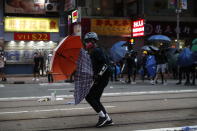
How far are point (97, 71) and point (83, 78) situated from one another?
33 cm

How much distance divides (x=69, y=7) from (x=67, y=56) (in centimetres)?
1790

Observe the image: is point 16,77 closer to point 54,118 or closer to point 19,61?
point 19,61

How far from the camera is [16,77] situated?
25.4 meters

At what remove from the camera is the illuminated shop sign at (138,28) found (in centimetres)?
2589

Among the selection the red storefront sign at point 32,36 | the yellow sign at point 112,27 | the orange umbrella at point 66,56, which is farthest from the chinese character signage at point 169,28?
the orange umbrella at point 66,56

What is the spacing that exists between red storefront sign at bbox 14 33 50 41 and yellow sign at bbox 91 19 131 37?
3283 mm

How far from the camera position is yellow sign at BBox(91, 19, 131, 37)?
88.6ft

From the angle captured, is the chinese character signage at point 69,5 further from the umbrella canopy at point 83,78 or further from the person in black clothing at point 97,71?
the umbrella canopy at point 83,78

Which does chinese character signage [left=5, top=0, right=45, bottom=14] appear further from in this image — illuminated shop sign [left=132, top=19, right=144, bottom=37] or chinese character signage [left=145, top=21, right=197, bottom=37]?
chinese character signage [left=145, top=21, right=197, bottom=37]

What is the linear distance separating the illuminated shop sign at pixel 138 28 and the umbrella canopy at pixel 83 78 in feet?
61.8

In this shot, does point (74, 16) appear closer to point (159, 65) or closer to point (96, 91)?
point (159, 65)

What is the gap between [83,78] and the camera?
728 centimetres

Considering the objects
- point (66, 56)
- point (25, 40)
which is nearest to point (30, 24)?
point (25, 40)

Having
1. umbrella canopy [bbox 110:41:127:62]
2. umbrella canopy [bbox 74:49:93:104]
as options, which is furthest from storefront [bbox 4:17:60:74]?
umbrella canopy [bbox 74:49:93:104]
